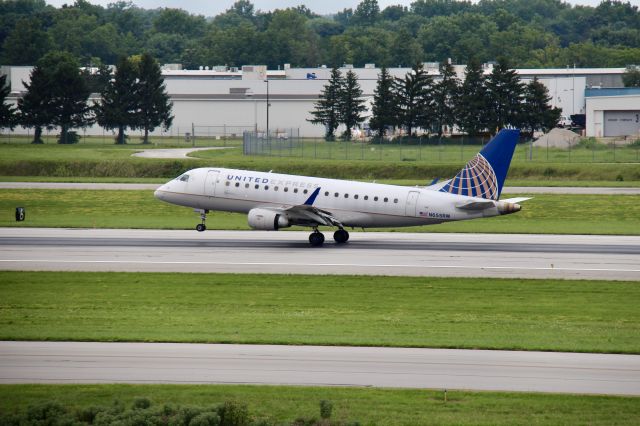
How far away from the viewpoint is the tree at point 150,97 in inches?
5492

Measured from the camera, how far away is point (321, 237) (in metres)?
47.7

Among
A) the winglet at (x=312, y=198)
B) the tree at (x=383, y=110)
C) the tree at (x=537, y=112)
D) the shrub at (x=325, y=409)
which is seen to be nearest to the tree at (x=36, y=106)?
the tree at (x=383, y=110)

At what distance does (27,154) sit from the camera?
103 m

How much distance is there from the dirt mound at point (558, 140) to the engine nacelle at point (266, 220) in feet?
233

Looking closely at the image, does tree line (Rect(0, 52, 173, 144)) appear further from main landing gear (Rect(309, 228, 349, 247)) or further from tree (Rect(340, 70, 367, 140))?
main landing gear (Rect(309, 228, 349, 247))

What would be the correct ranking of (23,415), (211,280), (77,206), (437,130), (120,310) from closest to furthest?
(23,415), (120,310), (211,280), (77,206), (437,130)

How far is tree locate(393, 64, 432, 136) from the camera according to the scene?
128000 millimetres

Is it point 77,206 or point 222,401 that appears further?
point 77,206

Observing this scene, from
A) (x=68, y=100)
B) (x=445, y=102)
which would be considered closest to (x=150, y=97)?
(x=68, y=100)

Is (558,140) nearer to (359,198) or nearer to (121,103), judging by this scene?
(121,103)

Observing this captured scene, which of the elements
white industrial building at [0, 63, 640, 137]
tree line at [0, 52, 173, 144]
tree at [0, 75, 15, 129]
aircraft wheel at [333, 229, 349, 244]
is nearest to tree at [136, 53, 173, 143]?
tree line at [0, 52, 173, 144]

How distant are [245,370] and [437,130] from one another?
111 meters

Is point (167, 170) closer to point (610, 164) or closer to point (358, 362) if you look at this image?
point (610, 164)

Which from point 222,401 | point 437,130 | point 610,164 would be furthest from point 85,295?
point 437,130
